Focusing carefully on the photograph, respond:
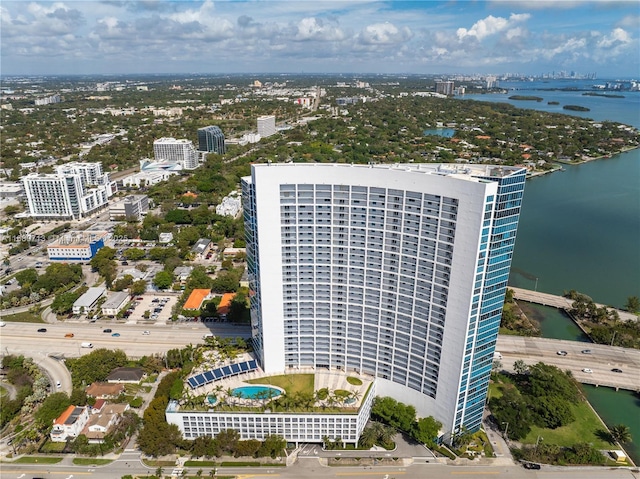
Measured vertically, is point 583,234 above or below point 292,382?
below

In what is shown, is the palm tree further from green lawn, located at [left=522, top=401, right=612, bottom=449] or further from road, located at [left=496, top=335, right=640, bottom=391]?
road, located at [left=496, top=335, right=640, bottom=391]

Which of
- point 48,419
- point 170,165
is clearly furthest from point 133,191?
point 48,419

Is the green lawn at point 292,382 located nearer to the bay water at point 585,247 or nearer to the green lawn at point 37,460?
the green lawn at point 37,460

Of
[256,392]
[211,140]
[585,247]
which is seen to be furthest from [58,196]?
[585,247]

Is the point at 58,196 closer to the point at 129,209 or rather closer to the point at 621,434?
the point at 129,209

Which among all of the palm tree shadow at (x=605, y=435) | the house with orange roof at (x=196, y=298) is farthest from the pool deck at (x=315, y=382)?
the palm tree shadow at (x=605, y=435)

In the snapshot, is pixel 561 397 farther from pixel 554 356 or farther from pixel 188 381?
pixel 188 381

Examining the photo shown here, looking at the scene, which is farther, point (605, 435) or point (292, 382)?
point (292, 382)
